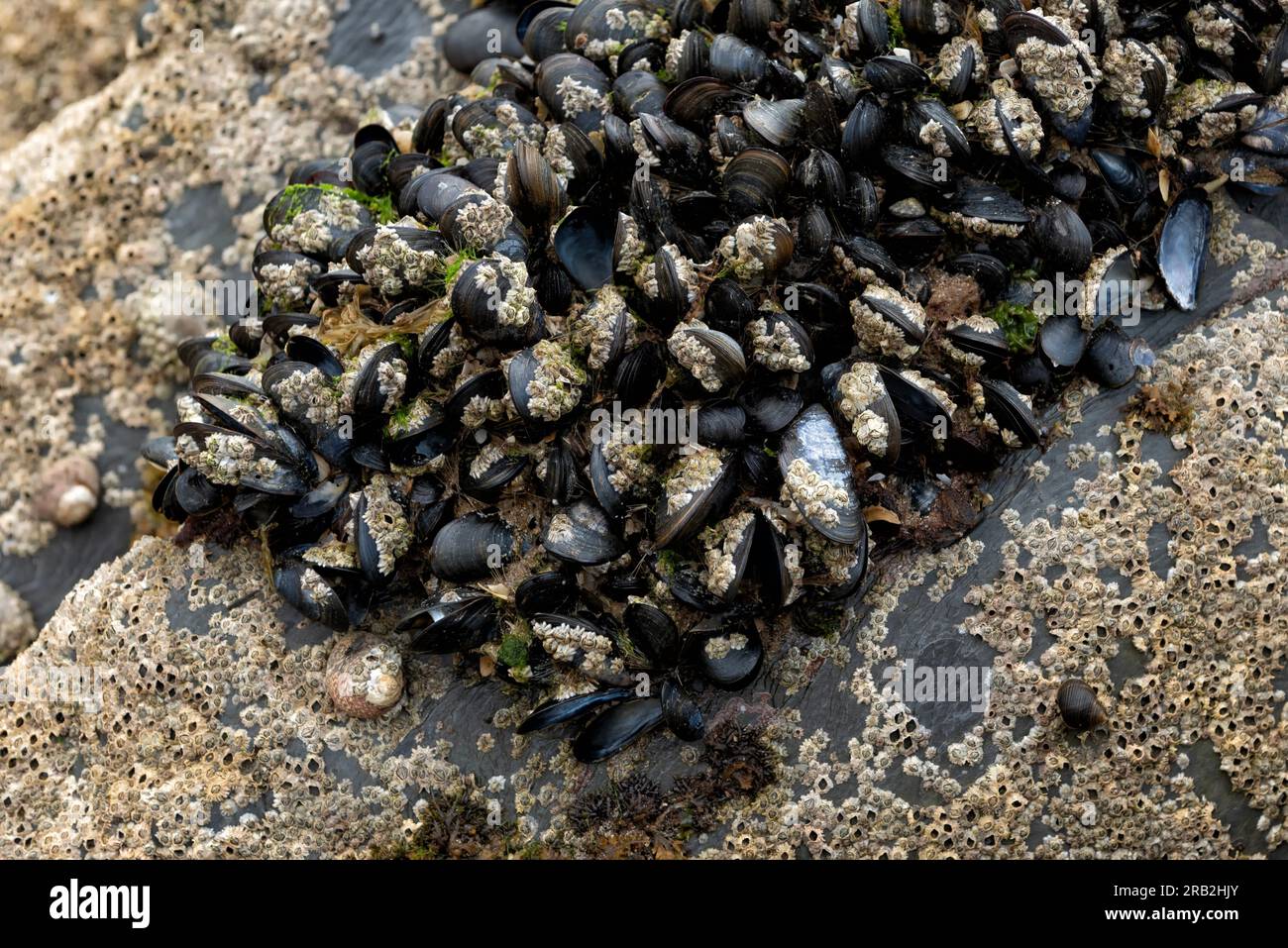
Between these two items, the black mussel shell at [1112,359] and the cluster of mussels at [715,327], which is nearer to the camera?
the cluster of mussels at [715,327]

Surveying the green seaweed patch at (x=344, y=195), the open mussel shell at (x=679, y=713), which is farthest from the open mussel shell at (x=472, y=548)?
the green seaweed patch at (x=344, y=195)

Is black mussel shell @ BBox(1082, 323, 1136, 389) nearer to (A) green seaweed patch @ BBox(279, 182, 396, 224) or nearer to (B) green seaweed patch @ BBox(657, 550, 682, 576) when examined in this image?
(B) green seaweed patch @ BBox(657, 550, 682, 576)

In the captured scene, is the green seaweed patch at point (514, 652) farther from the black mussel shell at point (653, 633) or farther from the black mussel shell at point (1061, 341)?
the black mussel shell at point (1061, 341)

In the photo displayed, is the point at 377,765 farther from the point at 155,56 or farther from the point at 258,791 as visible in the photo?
the point at 155,56

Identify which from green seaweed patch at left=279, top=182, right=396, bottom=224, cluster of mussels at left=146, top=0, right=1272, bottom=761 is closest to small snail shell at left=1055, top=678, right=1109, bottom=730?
cluster of mussels at left=146, top=0, right=1272, bottom=761

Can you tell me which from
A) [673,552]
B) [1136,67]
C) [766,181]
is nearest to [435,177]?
[766,181]
